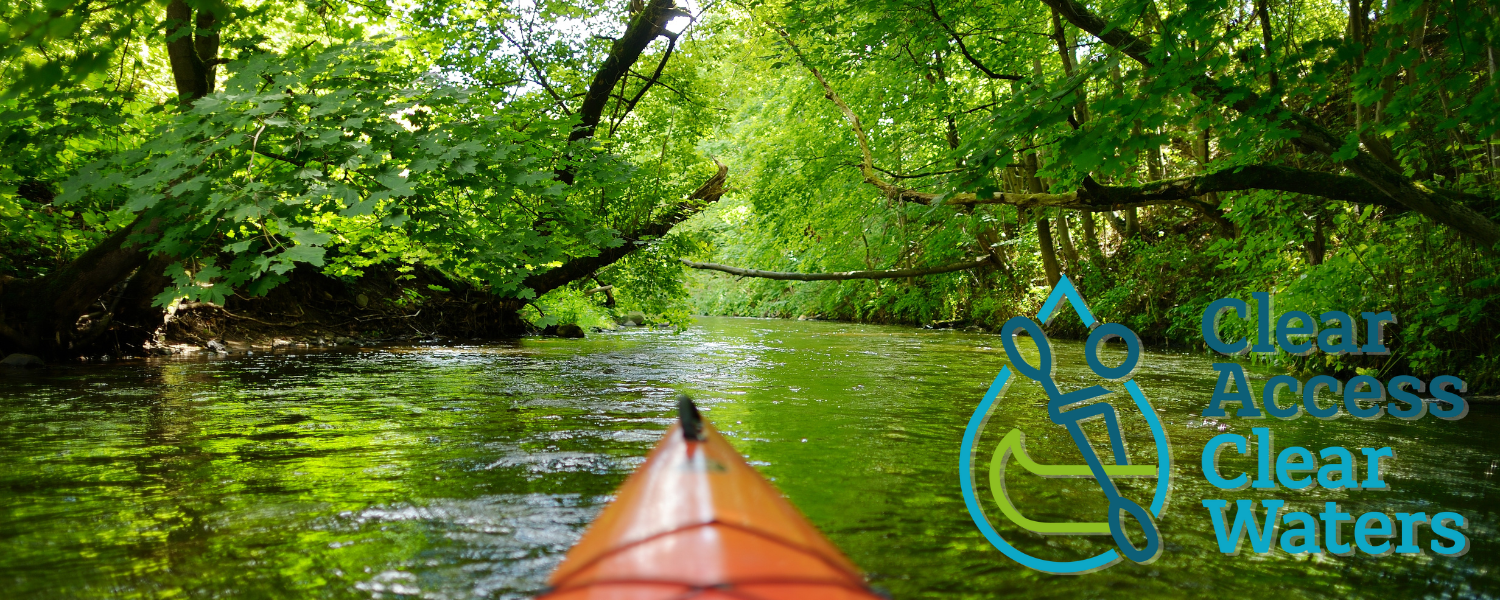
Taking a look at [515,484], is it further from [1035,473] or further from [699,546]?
[1035,473]

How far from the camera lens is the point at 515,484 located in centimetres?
357

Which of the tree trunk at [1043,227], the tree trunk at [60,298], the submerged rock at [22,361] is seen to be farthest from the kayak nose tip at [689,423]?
the tree trunk at [1043,227]

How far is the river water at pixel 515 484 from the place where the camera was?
8.16ft

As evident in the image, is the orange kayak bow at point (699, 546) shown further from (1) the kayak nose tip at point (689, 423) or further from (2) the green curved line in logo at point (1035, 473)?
(2) the green curved line in logo at point (1035, 473)

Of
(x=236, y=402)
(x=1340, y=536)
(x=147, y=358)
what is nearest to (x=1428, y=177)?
(x=1340, y=536)

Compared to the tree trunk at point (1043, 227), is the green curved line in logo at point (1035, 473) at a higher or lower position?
lower

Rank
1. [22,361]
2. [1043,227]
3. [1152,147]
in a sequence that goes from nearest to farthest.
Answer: [1152,147]
[22,361]
[1043,227]

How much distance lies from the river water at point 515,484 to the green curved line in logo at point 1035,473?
68 mm

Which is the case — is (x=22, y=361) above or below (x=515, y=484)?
above

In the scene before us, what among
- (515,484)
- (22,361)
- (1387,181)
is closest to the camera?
(515,484)

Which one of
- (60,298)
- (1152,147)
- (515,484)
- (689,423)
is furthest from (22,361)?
(1152,147)

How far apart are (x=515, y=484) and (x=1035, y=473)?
239 cm

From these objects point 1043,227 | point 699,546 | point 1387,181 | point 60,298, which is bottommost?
point 699,546

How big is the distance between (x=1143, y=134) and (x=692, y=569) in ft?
14.5
